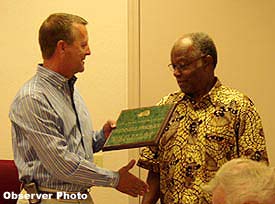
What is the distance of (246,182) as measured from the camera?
163 cm

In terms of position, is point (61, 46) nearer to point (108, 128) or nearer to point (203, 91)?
point (108, 128)

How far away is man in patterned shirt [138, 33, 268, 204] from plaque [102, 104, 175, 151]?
9.1 inches

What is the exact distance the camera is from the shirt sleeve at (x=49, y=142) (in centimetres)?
221

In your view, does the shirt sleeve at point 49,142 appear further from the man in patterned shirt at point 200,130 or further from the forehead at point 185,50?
the forehead at point 185,50

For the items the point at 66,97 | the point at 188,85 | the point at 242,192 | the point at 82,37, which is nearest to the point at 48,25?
the point at 82,37

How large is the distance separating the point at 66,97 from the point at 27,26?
131cm

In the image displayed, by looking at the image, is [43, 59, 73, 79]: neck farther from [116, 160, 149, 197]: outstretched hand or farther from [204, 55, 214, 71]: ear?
[204, 55, 214, 71]: ear

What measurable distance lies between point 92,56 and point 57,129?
132 cm

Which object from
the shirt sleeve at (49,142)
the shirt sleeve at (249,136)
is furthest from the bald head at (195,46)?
the shirt sleeve at (49,142)

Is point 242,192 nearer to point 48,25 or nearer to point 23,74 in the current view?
point 48,25

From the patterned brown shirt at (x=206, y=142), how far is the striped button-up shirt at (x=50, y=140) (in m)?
0.35

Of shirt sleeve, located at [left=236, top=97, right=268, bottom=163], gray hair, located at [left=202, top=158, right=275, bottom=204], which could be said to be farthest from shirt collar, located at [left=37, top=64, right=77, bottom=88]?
gray hair, located at [left=202, top=158, right=275, bottom=204]

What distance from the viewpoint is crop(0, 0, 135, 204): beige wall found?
3510 millimetres

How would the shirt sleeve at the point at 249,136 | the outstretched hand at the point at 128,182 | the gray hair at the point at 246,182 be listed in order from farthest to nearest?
1. the shirt sleeve at the point at 249,136
2. the outstretched hand at the point at 128,182
3. the gray hair at the point at 246,182
